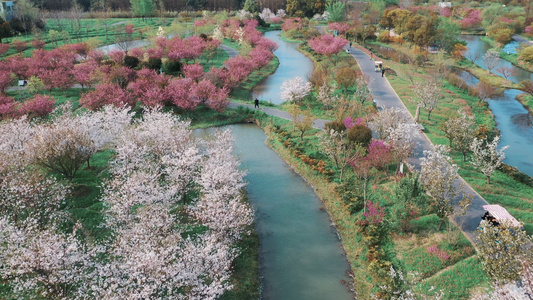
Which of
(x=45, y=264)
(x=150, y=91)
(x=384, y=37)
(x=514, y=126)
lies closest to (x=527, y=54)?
(x=514, y=126)

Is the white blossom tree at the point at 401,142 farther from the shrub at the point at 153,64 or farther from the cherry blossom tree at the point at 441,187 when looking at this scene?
the shrub at the point at 153,64

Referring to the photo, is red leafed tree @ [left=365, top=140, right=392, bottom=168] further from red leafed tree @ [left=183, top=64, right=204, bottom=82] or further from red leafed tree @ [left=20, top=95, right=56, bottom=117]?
red leafed tree @ [left=20, top=95, right=56, bottom=117]

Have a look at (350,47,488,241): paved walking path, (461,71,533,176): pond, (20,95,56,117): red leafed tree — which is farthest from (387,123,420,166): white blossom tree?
(20,95,56,117): red leafed tree

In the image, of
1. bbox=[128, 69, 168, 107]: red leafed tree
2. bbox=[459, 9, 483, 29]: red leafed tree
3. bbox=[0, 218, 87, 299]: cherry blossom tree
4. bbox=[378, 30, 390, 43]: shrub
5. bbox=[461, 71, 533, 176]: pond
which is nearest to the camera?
bbox=[0, 218, 87, 299]: cherry blossom tree

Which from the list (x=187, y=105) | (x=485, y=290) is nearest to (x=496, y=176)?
(x=485, y=290)

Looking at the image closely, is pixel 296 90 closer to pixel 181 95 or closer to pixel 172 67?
pixel 181 95
